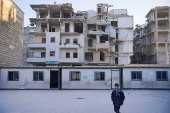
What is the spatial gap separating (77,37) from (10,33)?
18.9m

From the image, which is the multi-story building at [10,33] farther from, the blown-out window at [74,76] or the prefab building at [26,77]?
the blown-out window at [74,76]

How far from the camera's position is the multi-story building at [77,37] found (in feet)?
138

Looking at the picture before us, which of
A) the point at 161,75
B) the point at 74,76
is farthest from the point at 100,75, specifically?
the point at 161,75

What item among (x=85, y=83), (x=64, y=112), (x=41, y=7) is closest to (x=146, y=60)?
(x=41, y=7)

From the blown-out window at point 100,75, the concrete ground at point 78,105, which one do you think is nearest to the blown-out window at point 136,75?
the blown-out window at point 100,75

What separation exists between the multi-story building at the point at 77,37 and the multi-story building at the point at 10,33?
11.3 metres

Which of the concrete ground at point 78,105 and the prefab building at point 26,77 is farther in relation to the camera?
the prefab building at point 26,77

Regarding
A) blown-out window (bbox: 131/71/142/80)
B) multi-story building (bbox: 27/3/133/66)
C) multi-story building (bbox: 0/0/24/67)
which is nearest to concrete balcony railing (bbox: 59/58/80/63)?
multi-story building (bbox: 27/3/133/66)

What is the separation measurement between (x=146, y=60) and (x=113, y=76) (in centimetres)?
3727

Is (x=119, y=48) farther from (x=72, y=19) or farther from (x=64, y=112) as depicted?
(x=64, y=112)

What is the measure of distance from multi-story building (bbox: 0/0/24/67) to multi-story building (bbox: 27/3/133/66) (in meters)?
11.3

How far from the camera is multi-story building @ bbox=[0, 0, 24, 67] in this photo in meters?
25.4

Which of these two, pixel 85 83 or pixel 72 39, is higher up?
pixel 72 39

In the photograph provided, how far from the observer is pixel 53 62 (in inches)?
1615
